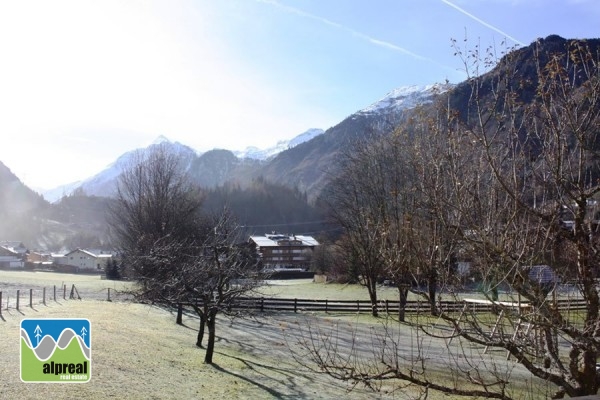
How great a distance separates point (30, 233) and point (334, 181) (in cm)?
13804

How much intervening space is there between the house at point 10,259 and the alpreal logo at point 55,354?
86.8m

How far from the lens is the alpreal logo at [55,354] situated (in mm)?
9625

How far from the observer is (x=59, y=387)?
9.17m

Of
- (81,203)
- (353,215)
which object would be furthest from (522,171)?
(81,203)

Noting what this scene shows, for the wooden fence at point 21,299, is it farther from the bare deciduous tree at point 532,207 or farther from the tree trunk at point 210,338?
the bare deciduous tree at point 532,207

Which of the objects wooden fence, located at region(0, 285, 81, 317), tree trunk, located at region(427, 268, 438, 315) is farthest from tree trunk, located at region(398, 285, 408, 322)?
wooden fence, located at region(0, 285, 81, 317)

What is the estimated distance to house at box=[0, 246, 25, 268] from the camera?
85800 millimetres

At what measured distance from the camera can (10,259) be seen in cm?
8825

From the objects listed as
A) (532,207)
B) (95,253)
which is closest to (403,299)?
(532,207)

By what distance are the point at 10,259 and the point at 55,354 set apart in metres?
91.1

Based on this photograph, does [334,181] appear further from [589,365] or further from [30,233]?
[30,233]

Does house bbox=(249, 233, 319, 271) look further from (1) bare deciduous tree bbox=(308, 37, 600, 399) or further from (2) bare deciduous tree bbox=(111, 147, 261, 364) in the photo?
(1) bare deciduous tree bbox=(308, 37, 600, 399)

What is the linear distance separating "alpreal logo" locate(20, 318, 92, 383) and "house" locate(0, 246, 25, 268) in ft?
285

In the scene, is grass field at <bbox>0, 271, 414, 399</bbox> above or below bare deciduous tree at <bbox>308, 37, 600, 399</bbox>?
below
